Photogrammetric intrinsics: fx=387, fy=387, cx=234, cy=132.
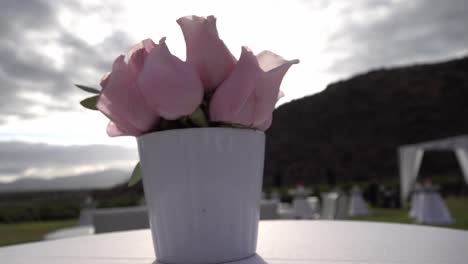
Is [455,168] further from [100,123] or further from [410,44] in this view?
[100,123]

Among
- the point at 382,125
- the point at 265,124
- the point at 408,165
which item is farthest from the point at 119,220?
the point at 382,125

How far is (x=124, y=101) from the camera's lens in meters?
0.47

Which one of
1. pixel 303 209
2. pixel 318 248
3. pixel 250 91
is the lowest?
pixel 303 209

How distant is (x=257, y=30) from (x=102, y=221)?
6.44 ft

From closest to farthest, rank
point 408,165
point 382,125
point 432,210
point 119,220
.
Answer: point 119,220, point 432,210, point 408,165, point 382,125

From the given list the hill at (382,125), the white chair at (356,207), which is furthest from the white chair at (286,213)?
the hill at (382,125)

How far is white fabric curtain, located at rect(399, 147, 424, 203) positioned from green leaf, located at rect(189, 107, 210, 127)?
34.7 ft

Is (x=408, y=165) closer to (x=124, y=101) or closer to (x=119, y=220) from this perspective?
(x=119, y=220)

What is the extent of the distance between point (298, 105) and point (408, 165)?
34.6 ft

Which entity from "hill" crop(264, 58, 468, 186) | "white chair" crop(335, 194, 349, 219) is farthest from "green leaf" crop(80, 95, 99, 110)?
"hill" crop(264, 58, 468, 186)

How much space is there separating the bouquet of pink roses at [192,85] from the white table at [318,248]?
187mm

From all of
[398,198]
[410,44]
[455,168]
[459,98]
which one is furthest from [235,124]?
[459,98]

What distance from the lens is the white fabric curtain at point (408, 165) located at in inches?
396

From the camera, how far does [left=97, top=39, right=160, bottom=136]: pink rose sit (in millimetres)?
461
